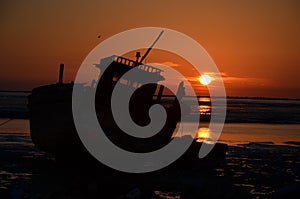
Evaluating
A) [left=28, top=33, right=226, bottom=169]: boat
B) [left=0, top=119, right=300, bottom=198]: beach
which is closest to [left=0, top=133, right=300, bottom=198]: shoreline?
[left=0, top=119, right=300, bottom=198]: beach

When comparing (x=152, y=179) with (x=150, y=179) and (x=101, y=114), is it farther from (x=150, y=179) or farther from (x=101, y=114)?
(x=101, y=114)

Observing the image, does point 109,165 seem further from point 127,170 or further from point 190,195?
point 190,195

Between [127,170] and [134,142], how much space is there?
2691mm

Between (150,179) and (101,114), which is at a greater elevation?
(101,114)

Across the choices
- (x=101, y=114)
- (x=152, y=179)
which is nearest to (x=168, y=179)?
(x=152, y=179)

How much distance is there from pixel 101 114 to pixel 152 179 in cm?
462

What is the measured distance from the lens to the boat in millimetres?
A: 21562

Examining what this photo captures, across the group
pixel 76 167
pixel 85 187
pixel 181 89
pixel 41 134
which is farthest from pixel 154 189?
pixel 181 89

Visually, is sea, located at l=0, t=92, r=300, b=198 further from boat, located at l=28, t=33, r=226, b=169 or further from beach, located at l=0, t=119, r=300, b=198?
boat, located at l=28, t=33, r=226, b=169

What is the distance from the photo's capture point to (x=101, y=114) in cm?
Answer: 2188

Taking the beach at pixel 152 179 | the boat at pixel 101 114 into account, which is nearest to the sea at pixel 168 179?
the beach at pixel 152 179

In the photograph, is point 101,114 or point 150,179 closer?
point 150,179

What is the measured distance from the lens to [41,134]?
22266 mm

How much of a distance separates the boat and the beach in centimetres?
128
